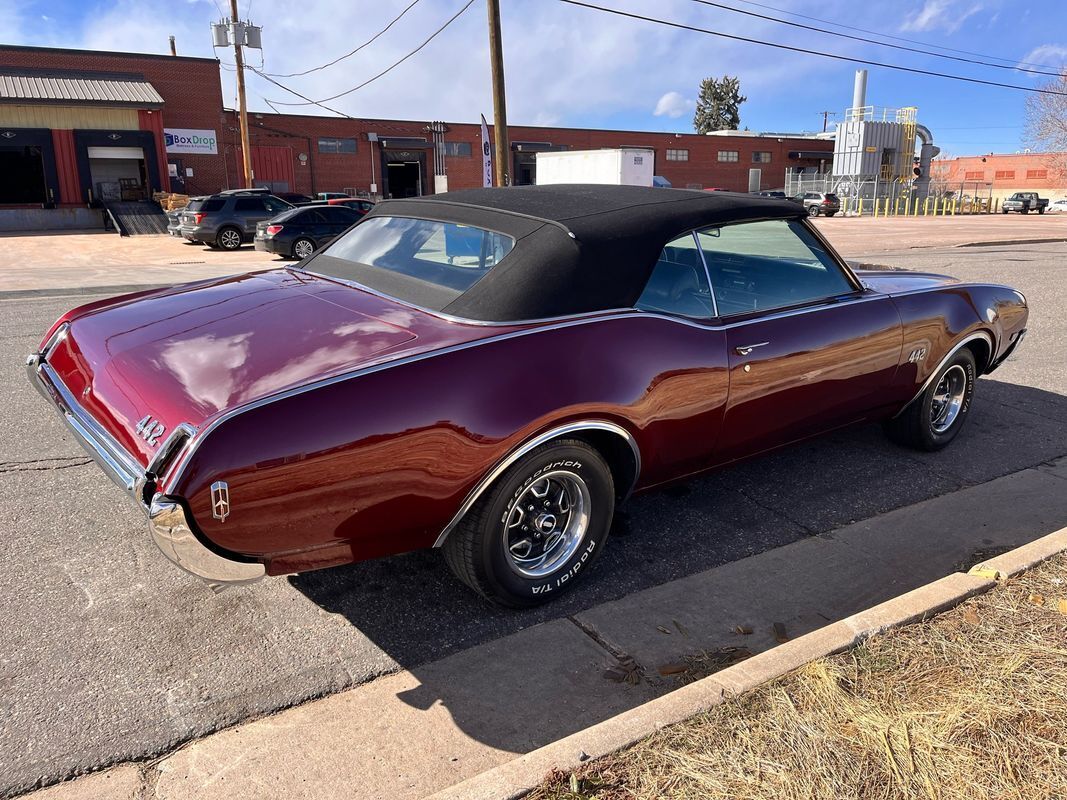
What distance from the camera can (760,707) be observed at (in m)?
2.38

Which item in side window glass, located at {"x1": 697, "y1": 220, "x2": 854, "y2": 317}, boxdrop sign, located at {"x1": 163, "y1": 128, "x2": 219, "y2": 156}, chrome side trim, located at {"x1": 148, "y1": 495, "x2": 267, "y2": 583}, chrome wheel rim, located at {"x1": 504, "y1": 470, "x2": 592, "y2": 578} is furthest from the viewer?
boxdrop sign, located at {"x1": 163, "y1": 128, "x2": 219, "y2": 156}

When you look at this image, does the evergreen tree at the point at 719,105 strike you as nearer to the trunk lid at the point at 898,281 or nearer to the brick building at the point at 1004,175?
the brick building at the point at 1004,175

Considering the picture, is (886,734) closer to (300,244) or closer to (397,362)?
(397,362)

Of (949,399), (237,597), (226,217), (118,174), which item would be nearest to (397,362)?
(237,597)

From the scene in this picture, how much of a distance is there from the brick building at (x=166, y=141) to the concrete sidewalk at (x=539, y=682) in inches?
903

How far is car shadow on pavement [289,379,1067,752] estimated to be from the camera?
266 centimetres

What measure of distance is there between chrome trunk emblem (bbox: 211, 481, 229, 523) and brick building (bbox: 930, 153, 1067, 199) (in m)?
77.0

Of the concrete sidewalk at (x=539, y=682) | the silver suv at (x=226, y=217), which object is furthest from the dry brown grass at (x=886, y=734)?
the silver suv at (x=226, y=217)

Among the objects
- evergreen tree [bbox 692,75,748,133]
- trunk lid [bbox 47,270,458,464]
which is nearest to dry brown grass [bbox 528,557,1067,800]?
trunk lid [bbox 47,270,458,464]

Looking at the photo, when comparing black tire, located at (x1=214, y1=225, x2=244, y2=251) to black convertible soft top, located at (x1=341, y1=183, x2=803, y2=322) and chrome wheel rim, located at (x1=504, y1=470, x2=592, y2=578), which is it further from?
chrome wheel rim, located at (x1=504, y1=470, x2=592, y2=578)

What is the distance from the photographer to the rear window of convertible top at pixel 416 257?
10.7 ft

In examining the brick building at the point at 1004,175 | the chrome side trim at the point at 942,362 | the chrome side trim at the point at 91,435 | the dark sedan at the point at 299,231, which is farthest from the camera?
the brick building at the point at 1004,175

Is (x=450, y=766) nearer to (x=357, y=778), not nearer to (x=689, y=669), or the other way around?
(x=357, y=778)

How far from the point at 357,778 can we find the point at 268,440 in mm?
1003
